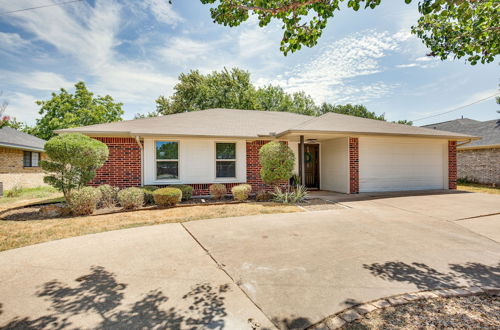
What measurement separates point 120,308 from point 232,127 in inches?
365

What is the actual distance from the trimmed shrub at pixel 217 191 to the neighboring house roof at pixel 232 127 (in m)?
2.10

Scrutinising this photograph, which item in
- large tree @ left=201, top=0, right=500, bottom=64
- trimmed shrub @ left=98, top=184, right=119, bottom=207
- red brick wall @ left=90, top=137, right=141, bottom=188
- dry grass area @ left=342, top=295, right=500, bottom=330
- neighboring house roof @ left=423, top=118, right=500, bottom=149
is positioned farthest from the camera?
neighboring house roof @ left=423, top=118, right=500, bottom=149

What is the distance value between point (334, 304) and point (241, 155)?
860 centimetres

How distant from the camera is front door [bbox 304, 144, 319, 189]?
42.6ft

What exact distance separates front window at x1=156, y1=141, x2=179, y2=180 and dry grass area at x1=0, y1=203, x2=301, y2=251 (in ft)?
8.11

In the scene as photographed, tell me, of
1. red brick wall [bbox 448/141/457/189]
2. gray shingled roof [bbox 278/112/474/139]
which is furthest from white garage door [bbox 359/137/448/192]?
gray shingled roof [bbox 278/112/474/139]

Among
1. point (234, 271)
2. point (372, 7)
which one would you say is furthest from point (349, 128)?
point (234, 271)

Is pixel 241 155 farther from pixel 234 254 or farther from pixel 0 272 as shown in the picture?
pixel 0 272

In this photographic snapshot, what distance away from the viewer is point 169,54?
12172 millimetres

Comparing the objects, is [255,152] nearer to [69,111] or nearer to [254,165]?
[254,165]

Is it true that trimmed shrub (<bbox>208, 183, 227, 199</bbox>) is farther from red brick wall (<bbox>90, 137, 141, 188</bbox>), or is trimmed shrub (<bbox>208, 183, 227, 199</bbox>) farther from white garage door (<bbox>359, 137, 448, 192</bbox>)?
white garage door (<bbox>359, 137, 448, 192</bbox>)

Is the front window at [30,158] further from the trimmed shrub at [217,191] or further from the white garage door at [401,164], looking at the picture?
the white garage door at [401,164]

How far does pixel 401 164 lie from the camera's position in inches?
458

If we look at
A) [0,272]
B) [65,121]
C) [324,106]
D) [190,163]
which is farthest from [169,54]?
[324,106]
